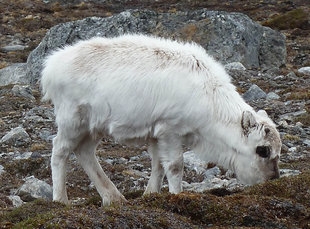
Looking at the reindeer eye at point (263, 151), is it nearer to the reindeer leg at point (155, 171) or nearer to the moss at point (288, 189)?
the moss at point (288, 189)

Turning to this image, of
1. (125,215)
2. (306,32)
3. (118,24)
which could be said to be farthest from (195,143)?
(306,32)

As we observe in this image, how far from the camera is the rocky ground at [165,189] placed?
627 cm

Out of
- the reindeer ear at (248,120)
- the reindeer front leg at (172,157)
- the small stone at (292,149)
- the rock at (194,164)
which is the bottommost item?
the rock at (194,164)

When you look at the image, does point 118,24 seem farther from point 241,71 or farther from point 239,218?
point 239,218

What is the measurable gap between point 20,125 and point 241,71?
36.5ft

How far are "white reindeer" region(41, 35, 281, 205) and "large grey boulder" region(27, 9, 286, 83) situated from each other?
1817cm

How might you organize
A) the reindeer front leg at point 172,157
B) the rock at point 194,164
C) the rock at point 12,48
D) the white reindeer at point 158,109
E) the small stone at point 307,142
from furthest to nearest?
1. the rock at point 12,48
2. the small stone at point 307,142
3. the rock at point 194,164
4. the reindeer front leg at point 172,157
5. the white reindeer at point 158,109

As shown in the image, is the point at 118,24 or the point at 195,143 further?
the point at 118,24

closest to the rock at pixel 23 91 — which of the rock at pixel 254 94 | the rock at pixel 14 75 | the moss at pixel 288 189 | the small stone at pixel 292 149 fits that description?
the rock at pixel 14 75

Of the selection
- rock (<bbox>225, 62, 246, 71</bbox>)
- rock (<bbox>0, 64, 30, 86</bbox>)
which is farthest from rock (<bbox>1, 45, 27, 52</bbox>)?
rock (<bbox>225, 62, 246, 71</bbox>)

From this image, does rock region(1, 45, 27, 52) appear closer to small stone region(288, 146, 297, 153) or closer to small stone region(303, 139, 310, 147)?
small stone region(303, 139, 310, 147)

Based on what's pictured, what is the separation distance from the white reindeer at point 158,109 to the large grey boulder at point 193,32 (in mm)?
18168

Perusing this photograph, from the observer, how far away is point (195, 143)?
950cm

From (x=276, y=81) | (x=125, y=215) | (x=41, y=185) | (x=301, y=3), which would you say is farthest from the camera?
(x=301, y=3)
